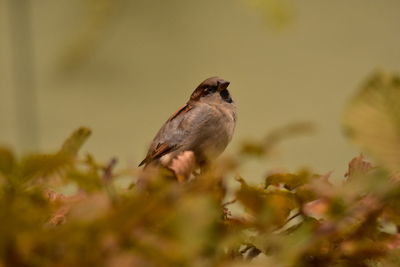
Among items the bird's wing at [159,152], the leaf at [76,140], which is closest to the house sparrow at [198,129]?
the bird's wing at [159,152]

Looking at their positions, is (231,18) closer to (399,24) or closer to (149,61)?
(149,61)

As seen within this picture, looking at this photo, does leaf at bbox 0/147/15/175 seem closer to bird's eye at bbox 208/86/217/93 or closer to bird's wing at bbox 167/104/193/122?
bird's wing at bbox 167/104/193/122

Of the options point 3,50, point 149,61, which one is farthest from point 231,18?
point 3,50

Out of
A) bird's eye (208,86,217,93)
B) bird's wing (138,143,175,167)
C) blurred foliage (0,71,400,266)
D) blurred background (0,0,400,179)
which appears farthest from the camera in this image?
blurred background (0,0,400,179)

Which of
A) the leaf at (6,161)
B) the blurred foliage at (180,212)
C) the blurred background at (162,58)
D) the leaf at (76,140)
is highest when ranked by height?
the blurred background at (162,58)

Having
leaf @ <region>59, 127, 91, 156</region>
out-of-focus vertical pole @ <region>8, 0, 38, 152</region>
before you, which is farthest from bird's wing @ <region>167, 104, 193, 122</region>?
out-of-focus vertical pole @ <region>8, 0, 38, 152</region>

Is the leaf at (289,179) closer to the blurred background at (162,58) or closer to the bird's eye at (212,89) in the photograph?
the bird's eye at (212,89)

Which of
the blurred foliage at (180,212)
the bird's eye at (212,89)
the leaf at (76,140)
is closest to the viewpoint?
the blurred foliage at (180,212)
